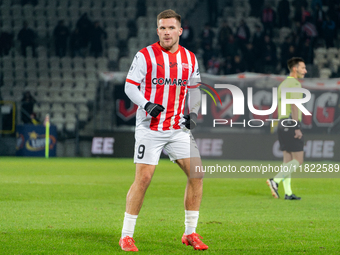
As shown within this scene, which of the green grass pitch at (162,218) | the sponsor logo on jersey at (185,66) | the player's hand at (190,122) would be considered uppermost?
the sponsor logo on jersey at (185,66)

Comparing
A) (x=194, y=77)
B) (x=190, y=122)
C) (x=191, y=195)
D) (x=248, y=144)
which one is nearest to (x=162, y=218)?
(x=191, y=195)

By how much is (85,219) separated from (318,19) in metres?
17.2

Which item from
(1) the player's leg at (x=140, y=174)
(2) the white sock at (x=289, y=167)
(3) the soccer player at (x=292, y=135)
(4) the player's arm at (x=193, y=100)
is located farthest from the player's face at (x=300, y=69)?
(1) the player's leg at (x=140, y=174)

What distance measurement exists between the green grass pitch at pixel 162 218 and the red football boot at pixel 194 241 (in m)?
0.06

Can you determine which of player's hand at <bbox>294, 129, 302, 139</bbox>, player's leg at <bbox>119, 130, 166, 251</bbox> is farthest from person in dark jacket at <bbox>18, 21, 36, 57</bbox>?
player's leg at <bbox>119, 130, 166, 251</bbox>

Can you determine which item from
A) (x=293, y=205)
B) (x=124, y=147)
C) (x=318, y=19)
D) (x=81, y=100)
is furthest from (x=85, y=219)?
(x=318, y=19)

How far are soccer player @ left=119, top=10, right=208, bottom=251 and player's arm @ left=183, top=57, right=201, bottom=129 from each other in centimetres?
1

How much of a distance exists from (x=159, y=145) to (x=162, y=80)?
1.77ft

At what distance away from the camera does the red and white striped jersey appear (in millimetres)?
4285

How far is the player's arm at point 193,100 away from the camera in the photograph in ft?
14.7

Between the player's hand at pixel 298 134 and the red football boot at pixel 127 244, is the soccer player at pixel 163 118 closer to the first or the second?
the red football boot at pixel 127 244

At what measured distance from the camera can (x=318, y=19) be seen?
Answer: 20.8 m

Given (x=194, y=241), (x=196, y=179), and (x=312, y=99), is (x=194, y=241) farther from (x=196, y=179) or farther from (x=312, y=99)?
(x=312, y=99)

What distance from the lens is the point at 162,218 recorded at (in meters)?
6.04
